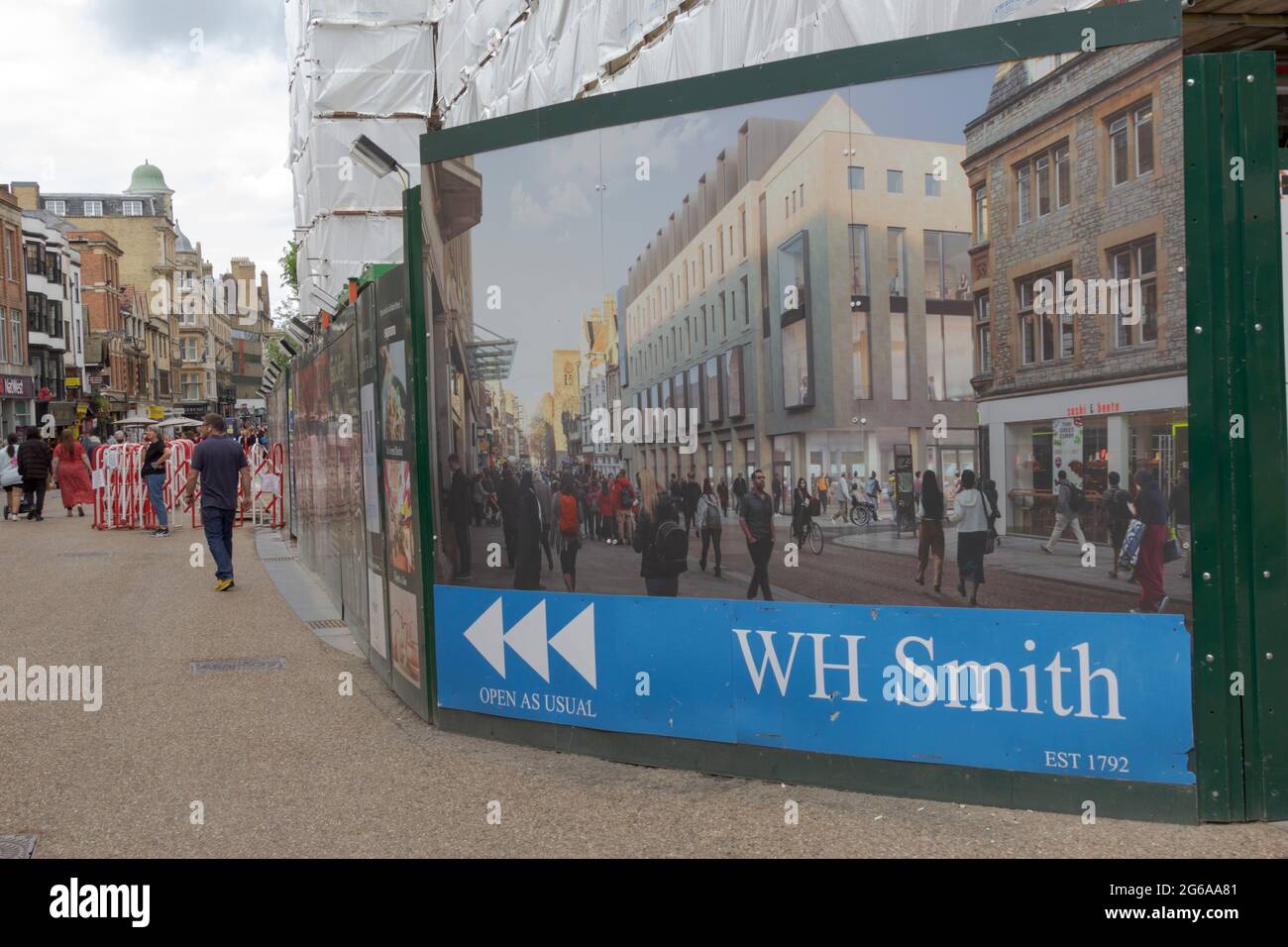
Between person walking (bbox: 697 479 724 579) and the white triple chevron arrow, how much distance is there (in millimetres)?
664

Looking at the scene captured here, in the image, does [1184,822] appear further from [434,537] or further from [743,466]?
[434,537]

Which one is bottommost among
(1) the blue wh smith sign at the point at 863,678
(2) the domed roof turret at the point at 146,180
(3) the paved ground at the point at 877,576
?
(1) the blue wh smith sign at the point at 863,678

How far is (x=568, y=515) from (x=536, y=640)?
649 mm

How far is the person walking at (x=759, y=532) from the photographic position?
214 inches

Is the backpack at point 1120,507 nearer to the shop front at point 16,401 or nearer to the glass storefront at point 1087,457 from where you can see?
the glass storefront at point 1087,457

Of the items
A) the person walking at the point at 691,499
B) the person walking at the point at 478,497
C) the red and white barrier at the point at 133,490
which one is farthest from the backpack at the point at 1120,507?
the red and white barrier at the point at 133,490

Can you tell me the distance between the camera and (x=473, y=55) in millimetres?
15141

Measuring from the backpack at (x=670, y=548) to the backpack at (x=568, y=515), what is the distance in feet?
1.49

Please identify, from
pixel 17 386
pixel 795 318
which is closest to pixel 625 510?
pixel 795 318

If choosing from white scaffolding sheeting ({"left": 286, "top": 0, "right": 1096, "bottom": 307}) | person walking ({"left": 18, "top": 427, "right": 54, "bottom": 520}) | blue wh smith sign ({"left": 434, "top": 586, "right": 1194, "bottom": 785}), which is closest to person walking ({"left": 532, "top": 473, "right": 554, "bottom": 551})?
blue wh smith sign ({"left": 434, "top": 586, "right": 1194, "bottom": 785})

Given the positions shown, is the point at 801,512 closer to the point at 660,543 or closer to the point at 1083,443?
the point at 660,543

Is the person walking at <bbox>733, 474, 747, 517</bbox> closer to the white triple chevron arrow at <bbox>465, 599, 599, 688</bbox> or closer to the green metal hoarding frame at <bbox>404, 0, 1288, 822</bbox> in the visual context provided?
the white triple chevron arrow at <bbox>465, 599, 599, 688</bbox>
